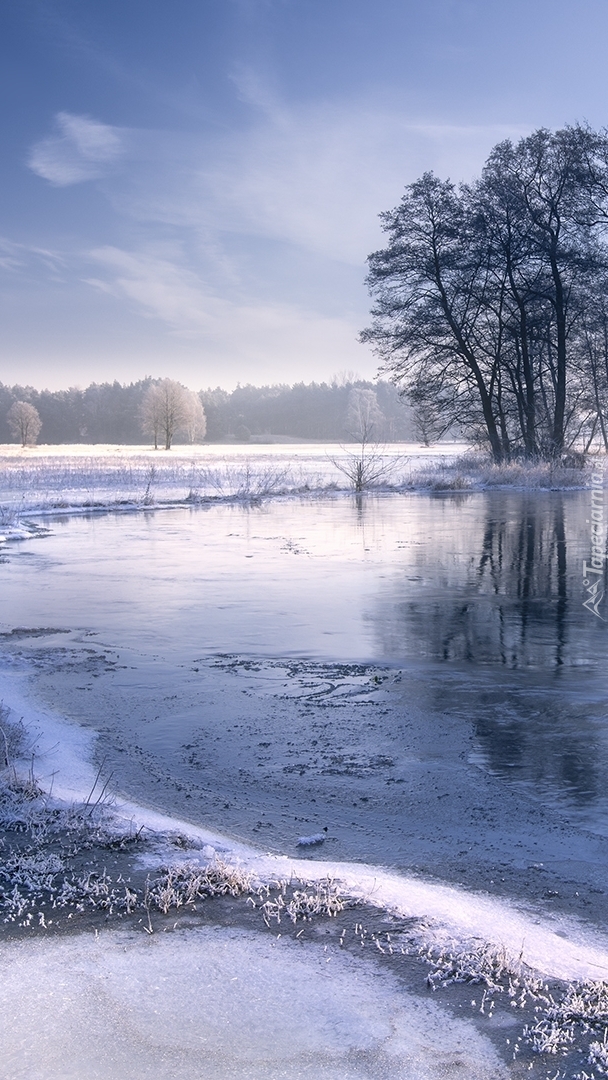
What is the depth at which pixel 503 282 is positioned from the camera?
32312mm

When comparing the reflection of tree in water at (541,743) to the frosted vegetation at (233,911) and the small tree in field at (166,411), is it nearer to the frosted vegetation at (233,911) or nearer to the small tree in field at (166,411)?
the frosted vegetation at (233,911)

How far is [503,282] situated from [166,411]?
76.0 m

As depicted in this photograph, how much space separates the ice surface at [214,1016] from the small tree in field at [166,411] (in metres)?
99.1

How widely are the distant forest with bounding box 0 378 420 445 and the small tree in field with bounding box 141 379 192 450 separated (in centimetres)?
2148

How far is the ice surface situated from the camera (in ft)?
7.82

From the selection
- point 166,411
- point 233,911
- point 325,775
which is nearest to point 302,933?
point 233,911

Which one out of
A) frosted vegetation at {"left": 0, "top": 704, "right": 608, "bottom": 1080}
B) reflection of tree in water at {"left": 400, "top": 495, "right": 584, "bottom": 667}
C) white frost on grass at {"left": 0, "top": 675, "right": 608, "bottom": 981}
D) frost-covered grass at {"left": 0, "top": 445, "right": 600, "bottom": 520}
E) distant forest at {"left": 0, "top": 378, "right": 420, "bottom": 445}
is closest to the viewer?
frosted vegetation at {"left": 0, "top": 704, "right": 608, "bottom": 1080}

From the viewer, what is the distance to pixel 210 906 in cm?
332

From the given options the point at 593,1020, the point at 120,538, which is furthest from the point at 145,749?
the point at 120,538

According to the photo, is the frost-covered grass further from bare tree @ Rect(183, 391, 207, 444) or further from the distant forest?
the distant forest

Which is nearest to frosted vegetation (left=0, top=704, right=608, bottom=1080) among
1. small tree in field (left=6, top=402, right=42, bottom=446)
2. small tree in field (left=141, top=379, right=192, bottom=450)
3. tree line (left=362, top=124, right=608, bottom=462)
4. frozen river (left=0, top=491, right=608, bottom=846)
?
frozen river (left=0, top=491, right=608, bottom=846)

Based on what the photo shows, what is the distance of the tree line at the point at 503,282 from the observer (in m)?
30.2

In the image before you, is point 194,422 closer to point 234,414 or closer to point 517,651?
point 234,414

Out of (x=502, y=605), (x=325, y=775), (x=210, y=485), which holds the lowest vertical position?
(x=325, y=775)
